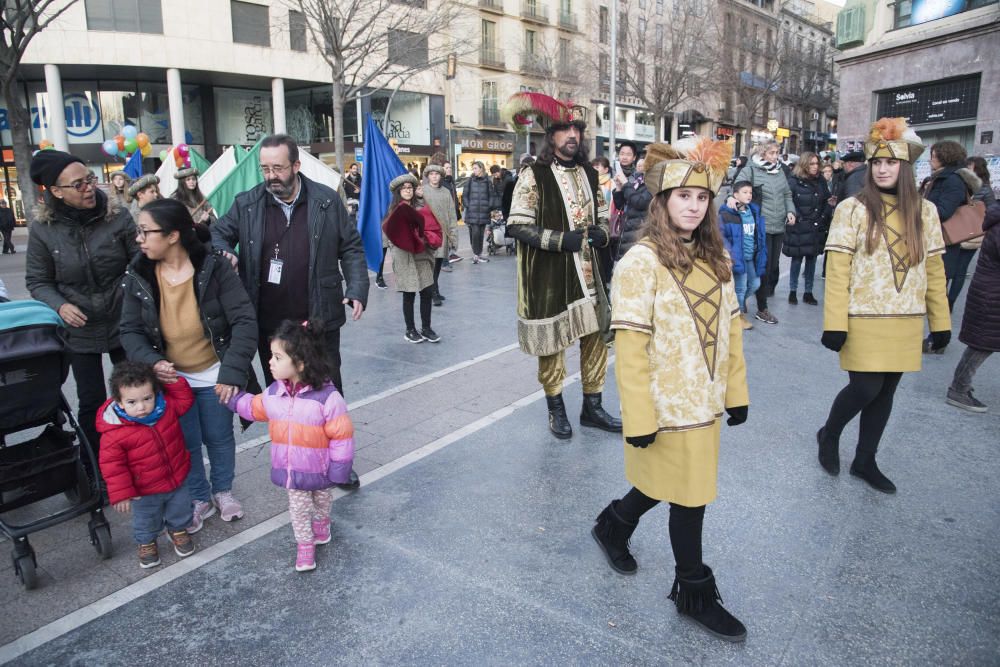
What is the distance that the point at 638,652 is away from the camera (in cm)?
262

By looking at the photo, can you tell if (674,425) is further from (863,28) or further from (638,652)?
(863,28)

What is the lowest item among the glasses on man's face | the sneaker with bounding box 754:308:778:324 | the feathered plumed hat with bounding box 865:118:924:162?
the sneaker with bounding box 754:308:778:324

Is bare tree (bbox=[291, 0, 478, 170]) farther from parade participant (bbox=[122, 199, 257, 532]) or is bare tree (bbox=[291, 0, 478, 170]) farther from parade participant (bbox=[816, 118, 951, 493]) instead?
parade participant (bbox=[816, 118, 951, 493])

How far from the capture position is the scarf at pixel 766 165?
Answer: 870 centimetres

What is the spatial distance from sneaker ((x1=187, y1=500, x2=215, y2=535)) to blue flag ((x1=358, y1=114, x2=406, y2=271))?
4958mm

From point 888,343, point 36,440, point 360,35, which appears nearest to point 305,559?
point 36,440

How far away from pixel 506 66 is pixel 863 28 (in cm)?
2328

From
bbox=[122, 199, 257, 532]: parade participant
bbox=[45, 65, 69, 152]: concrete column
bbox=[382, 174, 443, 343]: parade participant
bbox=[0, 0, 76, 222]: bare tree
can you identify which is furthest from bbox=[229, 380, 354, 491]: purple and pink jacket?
bbox=[45, 65, 69, 152]: concrete column

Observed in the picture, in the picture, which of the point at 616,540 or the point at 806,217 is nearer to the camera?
the point at 616,540

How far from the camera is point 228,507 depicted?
3766mm

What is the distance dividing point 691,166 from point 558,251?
207 cm

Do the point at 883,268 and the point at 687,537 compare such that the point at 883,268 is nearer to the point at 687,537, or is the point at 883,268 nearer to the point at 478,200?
the point at 687,537

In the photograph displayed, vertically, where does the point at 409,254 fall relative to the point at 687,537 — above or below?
above

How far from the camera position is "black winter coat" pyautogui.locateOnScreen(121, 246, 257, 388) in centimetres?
339
